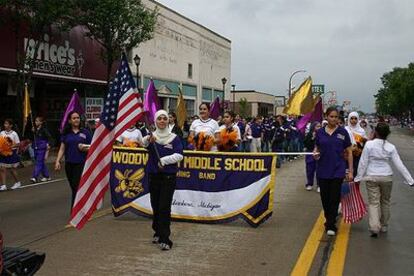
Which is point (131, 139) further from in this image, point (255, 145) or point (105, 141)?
point (255, 145)

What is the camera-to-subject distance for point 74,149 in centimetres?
863

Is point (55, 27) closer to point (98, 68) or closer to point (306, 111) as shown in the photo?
point (98, 68)

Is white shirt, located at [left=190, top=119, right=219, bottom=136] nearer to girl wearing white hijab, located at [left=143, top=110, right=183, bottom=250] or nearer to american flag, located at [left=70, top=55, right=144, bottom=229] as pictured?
girl wearing white hijab, located at [left=143, top=110, right=183, bottom=250]

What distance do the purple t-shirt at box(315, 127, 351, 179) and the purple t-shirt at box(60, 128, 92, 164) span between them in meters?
3.66

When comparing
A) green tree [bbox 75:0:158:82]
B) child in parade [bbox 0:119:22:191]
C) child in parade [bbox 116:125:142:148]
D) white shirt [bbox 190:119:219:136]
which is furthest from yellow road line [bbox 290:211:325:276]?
green tree [bbox 75:0:158:82]

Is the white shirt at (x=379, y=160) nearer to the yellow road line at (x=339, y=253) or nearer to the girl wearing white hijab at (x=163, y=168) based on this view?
the yellow road line at (x=339, y=253)

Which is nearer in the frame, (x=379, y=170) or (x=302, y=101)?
(x=379, y=170)

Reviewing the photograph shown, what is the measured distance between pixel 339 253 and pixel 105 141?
123 inches

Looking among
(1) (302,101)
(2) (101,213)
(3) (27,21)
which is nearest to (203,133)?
(2) (101,213)

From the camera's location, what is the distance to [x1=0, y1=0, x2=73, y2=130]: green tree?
2066 centimetres

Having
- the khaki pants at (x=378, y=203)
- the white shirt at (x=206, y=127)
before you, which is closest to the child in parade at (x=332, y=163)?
the khaki pants at (x=378, y=203)

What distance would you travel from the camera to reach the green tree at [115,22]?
951 inches

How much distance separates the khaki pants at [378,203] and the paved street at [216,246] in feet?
0.67

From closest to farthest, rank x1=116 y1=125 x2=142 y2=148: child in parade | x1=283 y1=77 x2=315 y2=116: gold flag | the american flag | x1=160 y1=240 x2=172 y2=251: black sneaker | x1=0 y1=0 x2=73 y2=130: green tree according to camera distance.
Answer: the american flag, x1=160 y1=240 x2=172 y2=251: black sneaker, x1=116 y1=125 x2=142 y2=148: child in parade, x1=283 y1=77 x2=315 y2=116: gold flag, x1=0 y1=0 x2=73 y2=130: green tree
